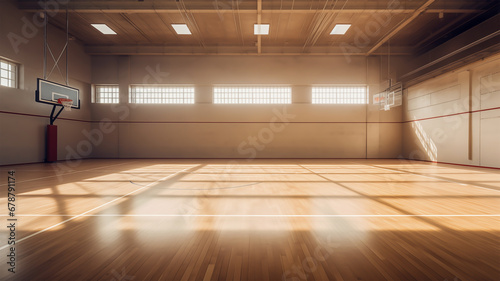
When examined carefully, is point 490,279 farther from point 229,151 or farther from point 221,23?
point 229,151

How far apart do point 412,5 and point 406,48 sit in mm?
4986

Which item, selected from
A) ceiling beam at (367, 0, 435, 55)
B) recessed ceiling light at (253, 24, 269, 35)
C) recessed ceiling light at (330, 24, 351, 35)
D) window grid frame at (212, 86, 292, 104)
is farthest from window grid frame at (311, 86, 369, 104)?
recessed ceiling light at (253, 24, 269, 35)

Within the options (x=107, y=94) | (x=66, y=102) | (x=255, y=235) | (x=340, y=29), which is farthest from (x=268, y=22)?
(x=255, y=235)

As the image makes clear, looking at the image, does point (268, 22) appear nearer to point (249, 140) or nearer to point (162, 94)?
point (249, 140)

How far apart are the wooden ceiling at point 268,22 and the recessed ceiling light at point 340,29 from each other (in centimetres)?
26

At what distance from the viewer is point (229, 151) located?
13.9m

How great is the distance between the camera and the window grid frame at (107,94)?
14.1m

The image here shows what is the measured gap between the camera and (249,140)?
13.9 meters

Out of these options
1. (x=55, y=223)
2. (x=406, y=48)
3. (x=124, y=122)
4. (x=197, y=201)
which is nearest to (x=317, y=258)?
(x=197, y=201)

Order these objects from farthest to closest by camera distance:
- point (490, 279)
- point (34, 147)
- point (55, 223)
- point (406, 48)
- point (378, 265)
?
1. point (406, 48)
2. point (34, 147)
3. point (55, 223)
4. point (378, 265)
5. point (490, 279)

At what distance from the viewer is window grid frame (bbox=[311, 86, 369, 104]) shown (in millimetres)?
14031

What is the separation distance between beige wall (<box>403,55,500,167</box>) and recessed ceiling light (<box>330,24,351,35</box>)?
470cm

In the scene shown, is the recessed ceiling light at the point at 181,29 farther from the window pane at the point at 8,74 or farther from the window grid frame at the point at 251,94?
the window pane at the point at 8,74

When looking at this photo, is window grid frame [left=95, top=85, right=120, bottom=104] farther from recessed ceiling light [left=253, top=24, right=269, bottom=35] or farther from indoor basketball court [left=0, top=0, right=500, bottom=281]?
recessed ceiling light [left=253, top=24, right=269, bottom=35]
